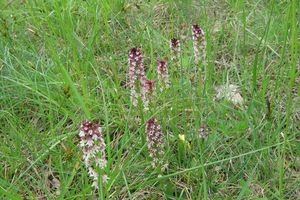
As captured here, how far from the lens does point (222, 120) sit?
1.68 metres

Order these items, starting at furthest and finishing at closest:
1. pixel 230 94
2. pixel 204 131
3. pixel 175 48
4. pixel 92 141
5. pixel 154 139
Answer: pixel 230 94
pixel 175 48
pixel 204 131
pixel 154 139
pixel 92 141

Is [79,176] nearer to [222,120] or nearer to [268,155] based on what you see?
[222,120]

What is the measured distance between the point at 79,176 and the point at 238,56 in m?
1.13

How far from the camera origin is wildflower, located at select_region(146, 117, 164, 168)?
4.64 ft

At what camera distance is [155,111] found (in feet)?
5.40

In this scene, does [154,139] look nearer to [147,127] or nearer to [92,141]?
[147,127]

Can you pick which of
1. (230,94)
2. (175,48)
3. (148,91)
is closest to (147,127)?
(148,91)

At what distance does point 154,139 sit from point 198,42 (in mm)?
553

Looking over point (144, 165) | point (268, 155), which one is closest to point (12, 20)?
point (144, 165)

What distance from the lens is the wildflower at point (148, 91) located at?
150 cm

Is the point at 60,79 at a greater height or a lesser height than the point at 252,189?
greater

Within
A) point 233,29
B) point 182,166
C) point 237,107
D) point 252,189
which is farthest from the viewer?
point 233,29

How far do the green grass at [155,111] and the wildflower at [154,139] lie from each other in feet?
0.15

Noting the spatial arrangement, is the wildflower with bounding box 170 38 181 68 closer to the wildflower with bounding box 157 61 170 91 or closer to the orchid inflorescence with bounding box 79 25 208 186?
the orchid inflorescence with bounding box 79 25 208 186
